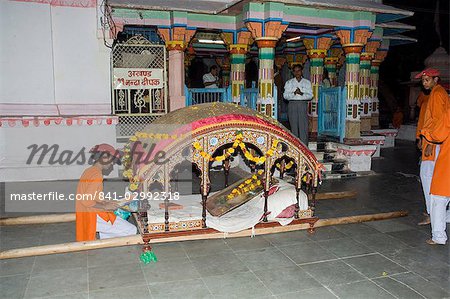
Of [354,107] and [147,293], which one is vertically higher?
[354,107]

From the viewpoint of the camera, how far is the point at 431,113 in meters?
5.96

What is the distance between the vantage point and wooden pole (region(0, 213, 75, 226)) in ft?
20.4

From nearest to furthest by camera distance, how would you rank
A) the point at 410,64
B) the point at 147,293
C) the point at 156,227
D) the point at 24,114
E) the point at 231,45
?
1. the point at 147,293
2. the point at 156,227
3. the point at 24,114
4. the point at 231,45
5. the point at 410,64

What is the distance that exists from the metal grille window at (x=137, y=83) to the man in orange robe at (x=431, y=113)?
6572mm

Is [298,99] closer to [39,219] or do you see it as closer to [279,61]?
[39,219]

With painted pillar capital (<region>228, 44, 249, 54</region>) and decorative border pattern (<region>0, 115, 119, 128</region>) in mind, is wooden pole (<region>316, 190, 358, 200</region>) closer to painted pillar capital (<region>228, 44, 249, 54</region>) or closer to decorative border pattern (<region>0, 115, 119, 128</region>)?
decorative border pattern (<region>0, 115, 119, 128</region>)

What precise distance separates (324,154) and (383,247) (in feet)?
18.1

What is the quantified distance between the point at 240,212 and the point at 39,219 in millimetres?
3050

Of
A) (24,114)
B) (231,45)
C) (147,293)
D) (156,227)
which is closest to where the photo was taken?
(147,293)

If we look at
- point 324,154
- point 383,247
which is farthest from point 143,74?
point 383,247

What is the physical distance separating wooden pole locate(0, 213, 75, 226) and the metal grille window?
14.5ft

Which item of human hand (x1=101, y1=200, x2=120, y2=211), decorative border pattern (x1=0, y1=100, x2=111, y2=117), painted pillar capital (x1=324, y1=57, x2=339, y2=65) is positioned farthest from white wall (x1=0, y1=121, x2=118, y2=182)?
painted pillar capital (x1=324, y1=57, x2=339, y2=65)

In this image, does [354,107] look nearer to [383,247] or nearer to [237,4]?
[237,4]

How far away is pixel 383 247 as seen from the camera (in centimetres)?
557
